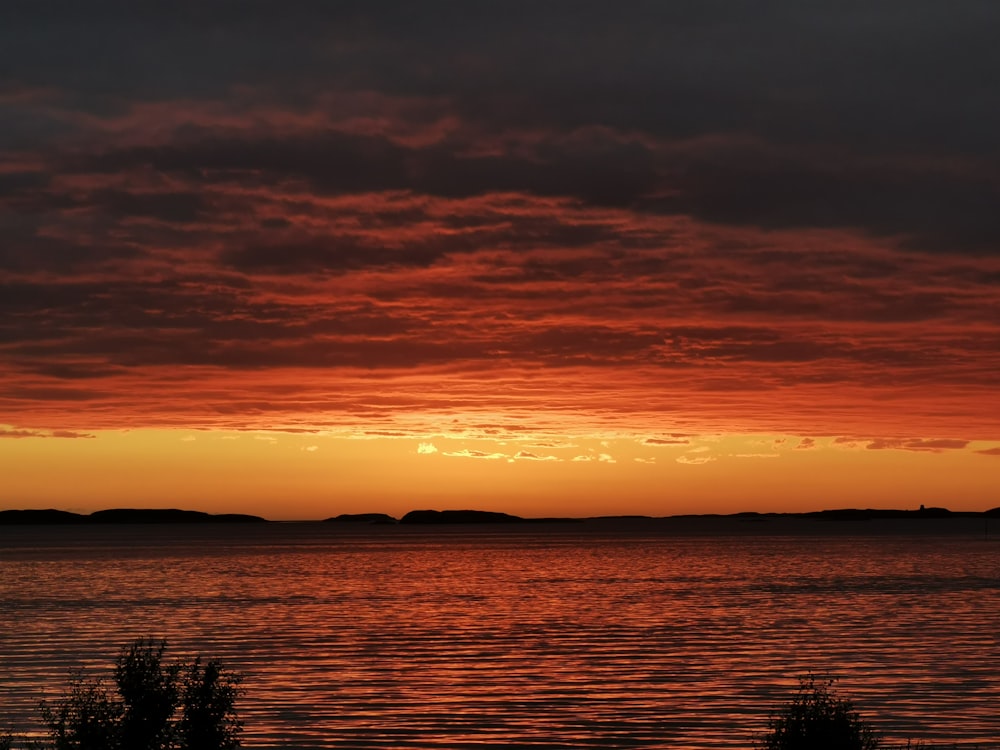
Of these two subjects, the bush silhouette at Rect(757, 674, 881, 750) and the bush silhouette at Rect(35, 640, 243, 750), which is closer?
the bush silhouette at Rect(757, 674, 881, 750)

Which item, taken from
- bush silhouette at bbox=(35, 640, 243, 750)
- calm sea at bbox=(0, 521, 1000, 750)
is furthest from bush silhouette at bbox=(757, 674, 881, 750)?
calm sea at bbox=(0, 521, 1000, 750)

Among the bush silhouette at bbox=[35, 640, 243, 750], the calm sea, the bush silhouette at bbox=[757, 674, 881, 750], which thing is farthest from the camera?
the calm sea

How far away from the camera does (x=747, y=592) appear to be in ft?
334

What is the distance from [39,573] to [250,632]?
7989cm

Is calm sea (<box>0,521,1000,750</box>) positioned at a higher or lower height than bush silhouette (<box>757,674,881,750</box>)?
lower

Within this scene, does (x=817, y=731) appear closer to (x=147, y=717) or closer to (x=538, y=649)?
(x=147, y=717)

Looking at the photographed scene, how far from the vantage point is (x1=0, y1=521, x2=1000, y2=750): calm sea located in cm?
4159

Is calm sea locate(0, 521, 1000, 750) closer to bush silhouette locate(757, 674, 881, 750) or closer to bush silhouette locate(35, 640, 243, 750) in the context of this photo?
bush silhouette locate(35, 640, 243, 750)

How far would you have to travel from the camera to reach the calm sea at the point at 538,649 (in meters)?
41.6

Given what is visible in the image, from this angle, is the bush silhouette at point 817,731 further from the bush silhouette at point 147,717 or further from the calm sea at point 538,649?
the calm sea at point 538,649

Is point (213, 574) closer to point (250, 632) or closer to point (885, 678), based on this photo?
point (250, 632)

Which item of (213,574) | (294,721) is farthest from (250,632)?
(213,574)

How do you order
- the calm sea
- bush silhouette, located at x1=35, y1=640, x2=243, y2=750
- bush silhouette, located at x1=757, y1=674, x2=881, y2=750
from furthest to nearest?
the calm sea, bush silhouette, located at x1=35, y1=640, x2=243, y2=750, bush silhouette, located at x1=757, y1=674, x2=881, y2=750

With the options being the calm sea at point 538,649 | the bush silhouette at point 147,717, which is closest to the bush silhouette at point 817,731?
the bush silhouette at point 147,717
